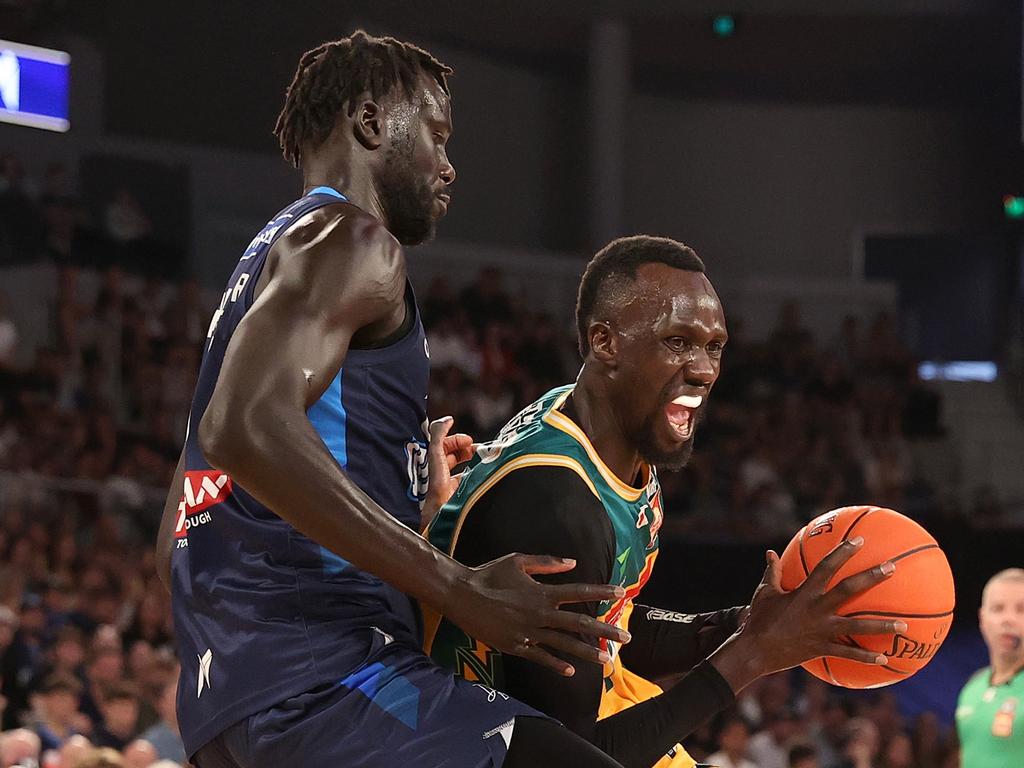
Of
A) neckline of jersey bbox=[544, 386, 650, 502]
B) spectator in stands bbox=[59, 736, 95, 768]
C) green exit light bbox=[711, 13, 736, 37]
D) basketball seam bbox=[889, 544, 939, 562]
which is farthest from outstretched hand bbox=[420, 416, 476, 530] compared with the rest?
green exit light bbox=[711, 13, 736, 37]

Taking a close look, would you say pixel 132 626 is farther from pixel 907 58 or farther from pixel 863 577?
pixel 907 58

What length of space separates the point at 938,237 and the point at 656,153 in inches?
143

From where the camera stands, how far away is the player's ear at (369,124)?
2588 mm

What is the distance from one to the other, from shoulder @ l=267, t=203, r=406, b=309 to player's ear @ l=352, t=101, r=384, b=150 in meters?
0.25

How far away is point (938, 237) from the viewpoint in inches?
684

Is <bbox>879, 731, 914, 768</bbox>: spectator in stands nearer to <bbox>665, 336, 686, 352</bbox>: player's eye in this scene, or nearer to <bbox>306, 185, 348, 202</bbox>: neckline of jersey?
<bbox>665, 336, 686, 352</bbox>: player's eye

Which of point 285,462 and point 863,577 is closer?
point 285,462

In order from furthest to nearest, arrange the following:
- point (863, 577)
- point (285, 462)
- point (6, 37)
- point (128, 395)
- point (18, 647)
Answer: point (6, 37), point (128, 395), point (18, 647), point (863, 577), point (285, 462)

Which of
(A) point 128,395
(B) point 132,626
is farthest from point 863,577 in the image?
(A) point 128,395

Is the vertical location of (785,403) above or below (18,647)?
above

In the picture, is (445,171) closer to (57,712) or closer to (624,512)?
(624,512)

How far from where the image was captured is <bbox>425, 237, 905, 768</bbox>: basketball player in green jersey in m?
2.74

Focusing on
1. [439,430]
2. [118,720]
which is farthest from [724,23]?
[439,430]

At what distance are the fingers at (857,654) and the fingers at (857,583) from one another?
9 centimetres
